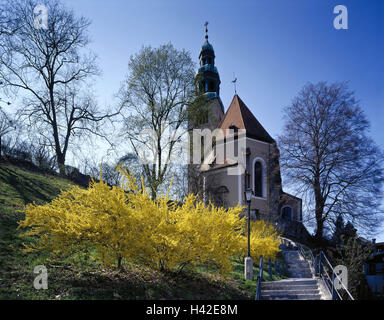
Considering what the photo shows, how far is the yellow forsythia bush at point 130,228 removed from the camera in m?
7.33

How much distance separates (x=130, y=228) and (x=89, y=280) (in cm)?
148

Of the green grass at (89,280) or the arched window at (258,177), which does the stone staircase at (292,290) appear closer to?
the green grass at (89,280)

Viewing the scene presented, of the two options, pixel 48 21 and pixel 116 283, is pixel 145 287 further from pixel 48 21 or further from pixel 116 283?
pixel 48 21

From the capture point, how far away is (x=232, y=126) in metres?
29.8

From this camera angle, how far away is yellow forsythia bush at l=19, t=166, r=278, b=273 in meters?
7.33

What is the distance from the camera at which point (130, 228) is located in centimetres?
757

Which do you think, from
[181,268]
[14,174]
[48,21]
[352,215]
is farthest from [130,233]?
[48,21]

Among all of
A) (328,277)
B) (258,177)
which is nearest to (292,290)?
(328,277)

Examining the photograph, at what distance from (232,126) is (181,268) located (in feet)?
73.5

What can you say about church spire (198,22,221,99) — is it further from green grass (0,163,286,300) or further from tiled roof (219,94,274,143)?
green grass (0,163,286,300)

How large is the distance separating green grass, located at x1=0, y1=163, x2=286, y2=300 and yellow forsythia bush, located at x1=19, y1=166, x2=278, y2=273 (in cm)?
40

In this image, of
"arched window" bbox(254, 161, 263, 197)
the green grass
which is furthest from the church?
the green grass

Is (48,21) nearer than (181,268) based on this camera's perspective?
No

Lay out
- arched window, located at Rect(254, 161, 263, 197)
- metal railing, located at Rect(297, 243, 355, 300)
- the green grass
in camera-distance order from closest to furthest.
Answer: the green grass → metal railing, located at Rect(297, 243, 355, 300) → arched window, located at Rect(254, 161, 263, 197)
